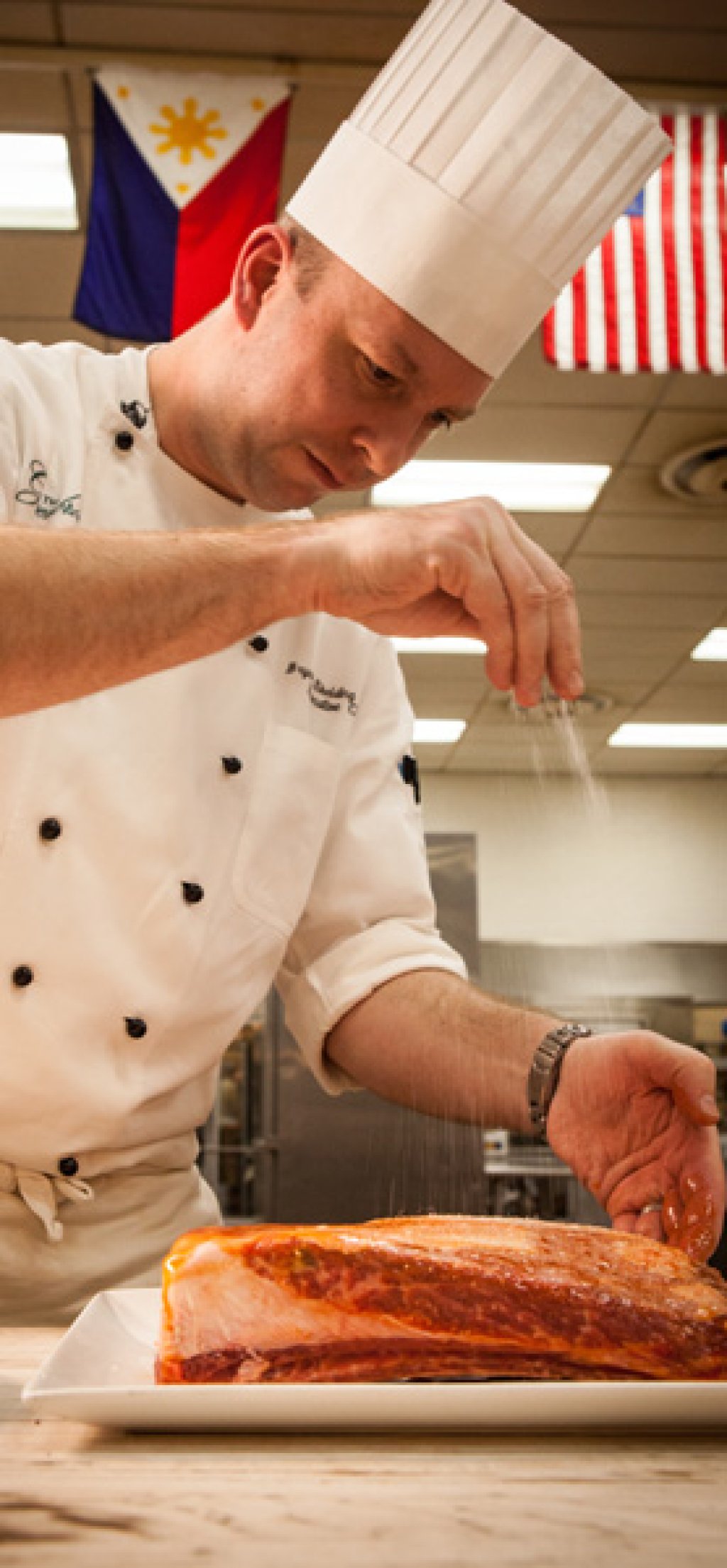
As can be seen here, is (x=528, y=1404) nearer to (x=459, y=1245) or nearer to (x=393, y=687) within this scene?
(x=459, y=1245)

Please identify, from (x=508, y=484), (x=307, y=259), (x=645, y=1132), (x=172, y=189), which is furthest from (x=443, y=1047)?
(x=508, y=484)

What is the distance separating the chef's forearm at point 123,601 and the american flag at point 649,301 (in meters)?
3.01

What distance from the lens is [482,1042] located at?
153cm

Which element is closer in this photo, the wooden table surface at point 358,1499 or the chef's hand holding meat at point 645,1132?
the wooden table surface at point 358,1499

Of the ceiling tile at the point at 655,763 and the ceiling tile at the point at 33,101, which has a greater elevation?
the ceiling tile at the point at 33,101

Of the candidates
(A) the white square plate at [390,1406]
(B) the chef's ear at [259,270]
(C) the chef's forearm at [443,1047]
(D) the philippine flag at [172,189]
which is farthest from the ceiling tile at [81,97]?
(A) the white square plate at [390,1406]

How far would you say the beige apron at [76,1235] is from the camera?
4.77 ft

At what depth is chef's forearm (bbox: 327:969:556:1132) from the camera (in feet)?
4.89

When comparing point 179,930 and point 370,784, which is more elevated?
point 370,784

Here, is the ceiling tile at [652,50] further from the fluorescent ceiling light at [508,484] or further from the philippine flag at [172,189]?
the fluorescent ceiling light at [508,484]

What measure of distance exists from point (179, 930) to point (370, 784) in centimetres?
40

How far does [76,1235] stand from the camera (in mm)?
1500

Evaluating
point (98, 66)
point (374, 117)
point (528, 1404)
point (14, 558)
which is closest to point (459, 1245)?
point (528, 1404)

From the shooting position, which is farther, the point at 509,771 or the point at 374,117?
the point at 509,771
